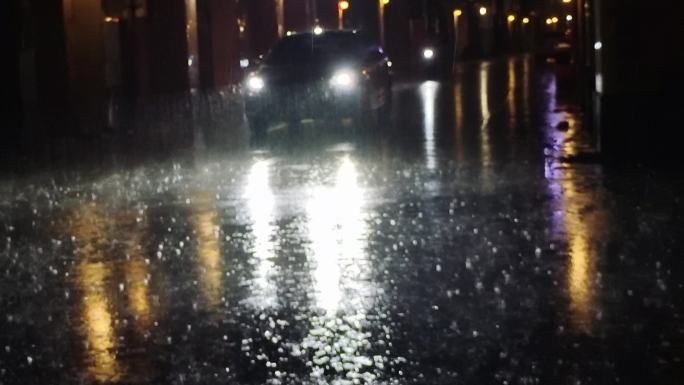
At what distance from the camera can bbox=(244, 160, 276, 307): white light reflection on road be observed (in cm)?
913

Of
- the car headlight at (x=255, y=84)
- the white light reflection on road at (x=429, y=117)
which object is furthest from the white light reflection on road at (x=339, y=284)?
the car headlight at (x=255, y=84)

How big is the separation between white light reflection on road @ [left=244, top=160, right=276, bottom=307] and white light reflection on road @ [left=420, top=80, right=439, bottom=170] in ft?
7.09

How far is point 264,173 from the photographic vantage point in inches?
651

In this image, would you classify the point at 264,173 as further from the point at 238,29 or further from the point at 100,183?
the point at 238,29

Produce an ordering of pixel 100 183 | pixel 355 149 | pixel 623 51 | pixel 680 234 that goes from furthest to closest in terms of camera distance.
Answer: pixel 355 149 → pixel 623 51 → pixel 100 183 → pixel 680 234

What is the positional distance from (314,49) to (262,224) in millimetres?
12815

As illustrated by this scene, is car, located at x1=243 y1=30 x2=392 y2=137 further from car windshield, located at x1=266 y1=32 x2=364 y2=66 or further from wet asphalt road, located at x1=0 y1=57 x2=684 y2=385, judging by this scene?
wet asphalt road, located at x1=0 y1=57 x2=684 y2=385

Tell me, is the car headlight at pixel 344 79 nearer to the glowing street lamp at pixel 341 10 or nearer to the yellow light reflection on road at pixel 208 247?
the yellow light reflection on road at pixel 208 247

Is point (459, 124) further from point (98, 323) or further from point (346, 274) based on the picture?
point (98, 323)

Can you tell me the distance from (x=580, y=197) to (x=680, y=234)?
2454 mm

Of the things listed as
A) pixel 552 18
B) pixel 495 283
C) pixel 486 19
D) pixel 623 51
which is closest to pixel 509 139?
pixel 623 51

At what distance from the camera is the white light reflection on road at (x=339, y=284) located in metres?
7.10

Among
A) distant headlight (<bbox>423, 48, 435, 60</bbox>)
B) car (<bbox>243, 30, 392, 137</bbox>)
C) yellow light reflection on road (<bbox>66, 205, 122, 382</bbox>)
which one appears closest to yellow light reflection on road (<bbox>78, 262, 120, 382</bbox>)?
yellow light reflection on road (<bbox>66, 205, 122, 382</bbox>)

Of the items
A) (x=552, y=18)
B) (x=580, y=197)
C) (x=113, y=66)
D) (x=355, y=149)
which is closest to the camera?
(x=580, y=197)
